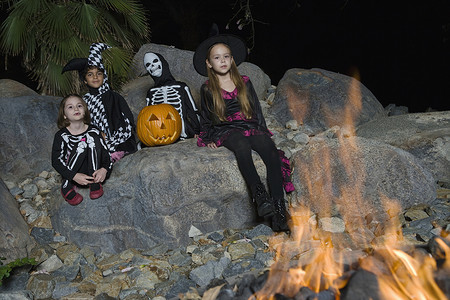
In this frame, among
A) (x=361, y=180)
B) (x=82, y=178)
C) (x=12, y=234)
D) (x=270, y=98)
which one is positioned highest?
(x=270, y=98)

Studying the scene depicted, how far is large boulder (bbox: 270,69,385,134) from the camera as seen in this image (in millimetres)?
6207

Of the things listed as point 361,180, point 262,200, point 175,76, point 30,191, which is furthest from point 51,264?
point 175,76

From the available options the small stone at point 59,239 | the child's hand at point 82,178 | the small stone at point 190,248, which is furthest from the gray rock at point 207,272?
the small stone at point 59,239

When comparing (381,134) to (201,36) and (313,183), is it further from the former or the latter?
(201,36)

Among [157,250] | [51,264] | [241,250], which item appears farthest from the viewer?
[157,250]

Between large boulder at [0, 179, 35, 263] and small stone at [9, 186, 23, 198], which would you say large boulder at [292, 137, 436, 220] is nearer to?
large boulder at [0, 179, 35, 263]

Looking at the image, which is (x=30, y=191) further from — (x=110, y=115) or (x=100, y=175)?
(x=100, y=175)

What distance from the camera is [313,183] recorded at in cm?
416

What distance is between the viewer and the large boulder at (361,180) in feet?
13.2

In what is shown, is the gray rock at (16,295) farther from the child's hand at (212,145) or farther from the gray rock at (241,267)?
the child's hand at (212,145)

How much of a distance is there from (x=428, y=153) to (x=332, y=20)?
6.25 metres

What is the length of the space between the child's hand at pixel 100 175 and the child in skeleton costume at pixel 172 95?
1.21m

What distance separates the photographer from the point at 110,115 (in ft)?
16.3

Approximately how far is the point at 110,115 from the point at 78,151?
97cm
